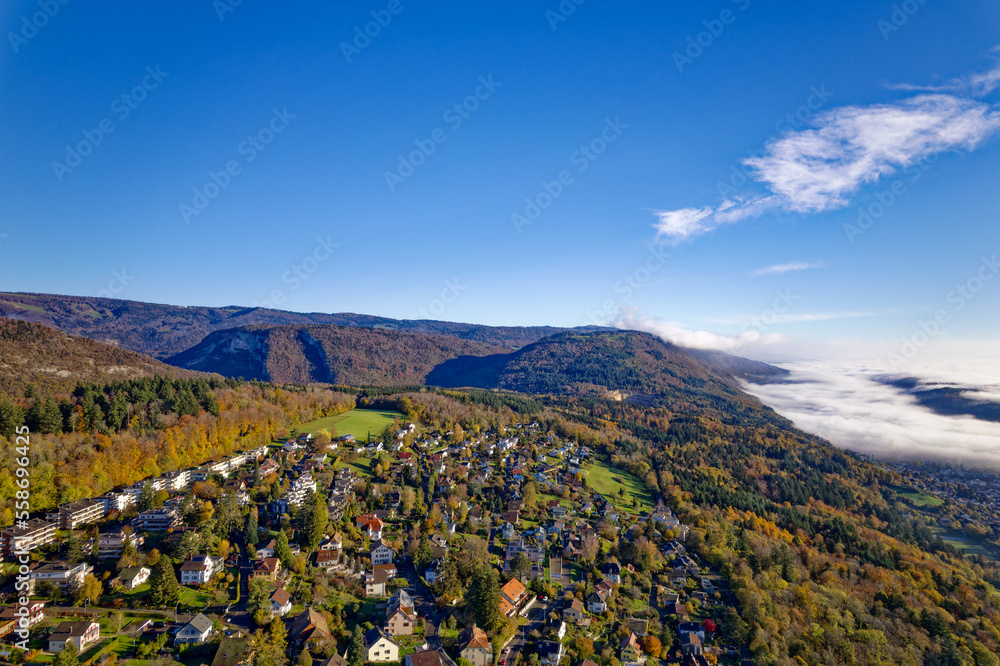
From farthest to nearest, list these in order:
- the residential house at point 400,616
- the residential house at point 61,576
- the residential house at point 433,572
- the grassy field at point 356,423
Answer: the grassy field at point 356,423
the residential house at point 433,572
the residential house at point 400,616
the residential house at point 61,576

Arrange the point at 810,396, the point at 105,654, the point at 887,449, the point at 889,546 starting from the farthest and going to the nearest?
the point at 810,396, the point at 887,449, the point at 889,546, the point at 105,654

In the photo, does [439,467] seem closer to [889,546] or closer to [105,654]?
[105,654]

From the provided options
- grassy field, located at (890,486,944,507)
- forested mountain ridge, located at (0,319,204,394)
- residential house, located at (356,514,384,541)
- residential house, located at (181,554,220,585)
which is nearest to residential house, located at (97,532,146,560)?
residential house, located at (181,554,220,585)

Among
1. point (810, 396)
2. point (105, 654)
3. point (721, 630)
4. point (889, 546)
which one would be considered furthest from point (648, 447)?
point (810, 396)

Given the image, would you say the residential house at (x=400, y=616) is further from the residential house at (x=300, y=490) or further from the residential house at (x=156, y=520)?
the residential house at (x=156, y=520)

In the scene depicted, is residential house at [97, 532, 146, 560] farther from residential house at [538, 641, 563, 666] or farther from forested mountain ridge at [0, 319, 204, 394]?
forested mountain ridge at [0, 319, 204, 394]

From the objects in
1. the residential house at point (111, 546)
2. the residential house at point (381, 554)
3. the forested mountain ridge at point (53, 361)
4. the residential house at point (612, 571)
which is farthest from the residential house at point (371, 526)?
the forested mountain ridge at point (53, 361)
